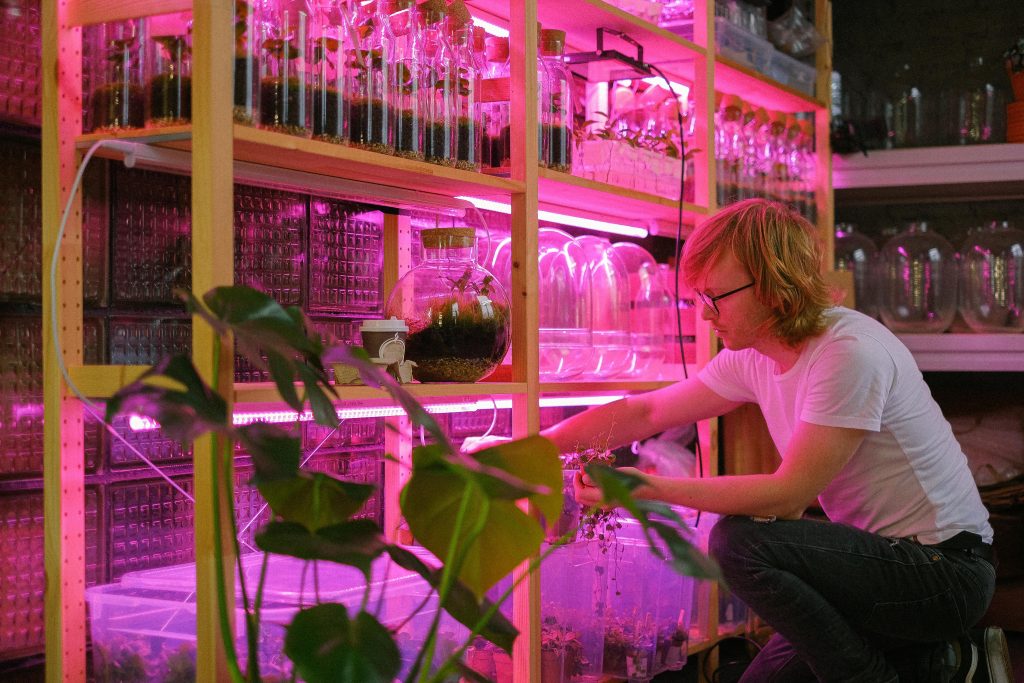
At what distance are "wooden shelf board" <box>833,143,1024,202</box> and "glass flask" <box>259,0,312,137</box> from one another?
2.64m

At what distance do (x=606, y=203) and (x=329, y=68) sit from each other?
105cm

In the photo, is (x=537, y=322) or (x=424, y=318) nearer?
(x=424, y=318)

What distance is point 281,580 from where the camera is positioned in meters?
1.89

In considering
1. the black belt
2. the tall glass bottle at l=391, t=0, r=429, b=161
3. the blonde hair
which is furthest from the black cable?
the tall glass bottle at l=391, t=0, r=429, b=161

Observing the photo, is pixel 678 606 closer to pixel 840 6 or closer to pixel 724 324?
pixel 724 324

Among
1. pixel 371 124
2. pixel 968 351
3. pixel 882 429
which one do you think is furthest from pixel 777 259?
pixel 968 351

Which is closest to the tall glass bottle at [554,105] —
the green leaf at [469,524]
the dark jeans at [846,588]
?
the dark jeans at [846,588]

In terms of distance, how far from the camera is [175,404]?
4.38ft

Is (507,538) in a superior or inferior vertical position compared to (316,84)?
inferior

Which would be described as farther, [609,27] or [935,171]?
[935,171]

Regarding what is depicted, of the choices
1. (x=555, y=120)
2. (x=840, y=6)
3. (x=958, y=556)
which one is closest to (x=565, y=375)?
(x=555, y=120)

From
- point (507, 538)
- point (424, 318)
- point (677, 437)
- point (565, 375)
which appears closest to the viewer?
point (507, 538)

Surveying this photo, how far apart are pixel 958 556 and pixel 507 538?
1210mm

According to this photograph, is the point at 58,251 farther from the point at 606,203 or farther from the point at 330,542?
the point at 606,203
